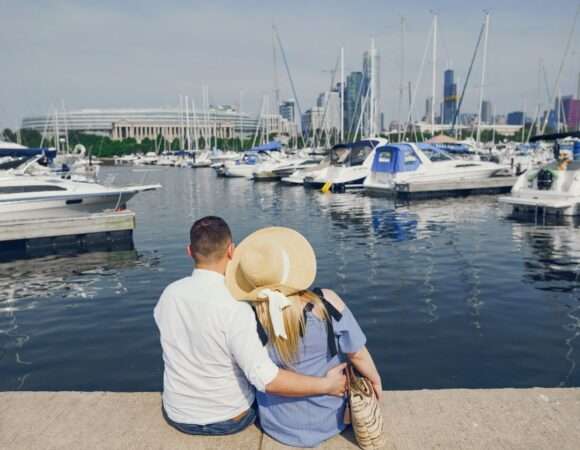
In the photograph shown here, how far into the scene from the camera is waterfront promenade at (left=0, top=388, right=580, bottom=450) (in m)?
3.25

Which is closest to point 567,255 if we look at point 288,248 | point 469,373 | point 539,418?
point 469,373

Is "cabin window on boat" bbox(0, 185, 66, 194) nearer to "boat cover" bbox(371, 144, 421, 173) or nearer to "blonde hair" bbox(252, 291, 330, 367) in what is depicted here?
"blonde hair" bbox(252, 291, 330, 367)

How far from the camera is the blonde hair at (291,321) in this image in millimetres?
2945

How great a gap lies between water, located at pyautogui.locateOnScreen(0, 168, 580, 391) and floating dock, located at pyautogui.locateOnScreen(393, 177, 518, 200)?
866 cm

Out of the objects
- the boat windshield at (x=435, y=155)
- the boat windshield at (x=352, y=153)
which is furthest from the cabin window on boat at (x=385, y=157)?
the boat windshield at (x=352, y=153)

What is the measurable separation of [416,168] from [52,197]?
65.3 ft

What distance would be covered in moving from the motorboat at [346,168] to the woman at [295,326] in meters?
30.9

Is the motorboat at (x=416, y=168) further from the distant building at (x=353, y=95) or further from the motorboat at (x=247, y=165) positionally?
the distant building at (x=353, y=95)

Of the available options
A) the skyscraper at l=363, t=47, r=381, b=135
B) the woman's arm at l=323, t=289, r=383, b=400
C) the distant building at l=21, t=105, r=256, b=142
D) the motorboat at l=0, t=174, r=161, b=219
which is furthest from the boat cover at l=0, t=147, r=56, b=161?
the distant building at l=21, t=105, r=256, b=142

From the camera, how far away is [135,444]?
10.8 feet

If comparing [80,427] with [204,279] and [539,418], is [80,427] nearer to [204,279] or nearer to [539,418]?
[204,279]

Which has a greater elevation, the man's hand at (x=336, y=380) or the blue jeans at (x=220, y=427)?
the man's hand at (x=336, y=380)

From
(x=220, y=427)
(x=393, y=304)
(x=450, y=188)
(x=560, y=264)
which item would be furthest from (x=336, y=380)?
(x=450, y=188)

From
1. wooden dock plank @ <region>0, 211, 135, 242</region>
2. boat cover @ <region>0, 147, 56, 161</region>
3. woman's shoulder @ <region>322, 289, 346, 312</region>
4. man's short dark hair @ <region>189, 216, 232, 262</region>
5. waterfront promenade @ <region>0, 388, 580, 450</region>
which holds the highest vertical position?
boat cover @ <region>0, 147, 56, 161</region>
